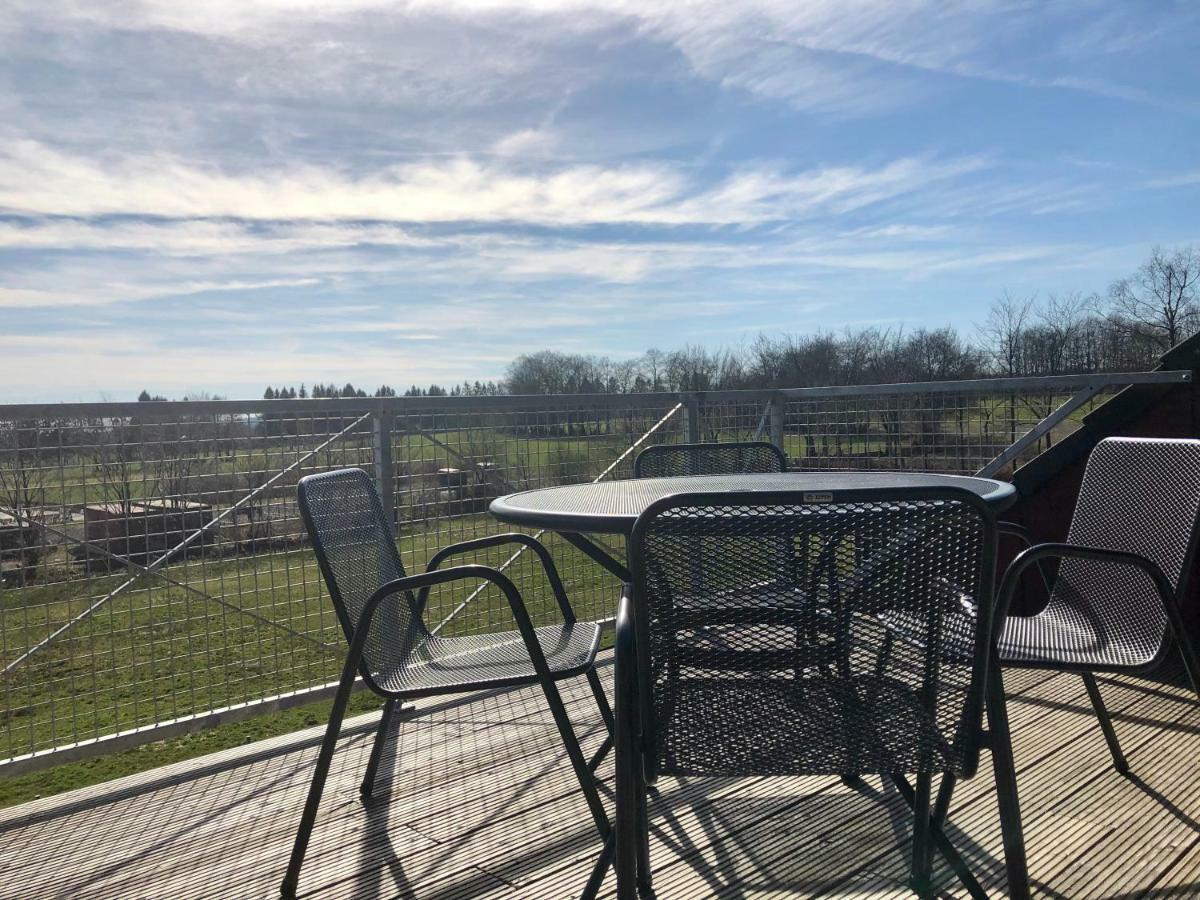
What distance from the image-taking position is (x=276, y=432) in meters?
3.00

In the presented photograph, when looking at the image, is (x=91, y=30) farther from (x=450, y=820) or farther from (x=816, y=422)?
(x=450, y=820)

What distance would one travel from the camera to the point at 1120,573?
6.93 feet

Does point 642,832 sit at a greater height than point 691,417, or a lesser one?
lesser

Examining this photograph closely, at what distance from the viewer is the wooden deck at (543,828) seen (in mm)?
1914

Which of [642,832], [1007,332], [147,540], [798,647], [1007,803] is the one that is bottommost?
[642,832]

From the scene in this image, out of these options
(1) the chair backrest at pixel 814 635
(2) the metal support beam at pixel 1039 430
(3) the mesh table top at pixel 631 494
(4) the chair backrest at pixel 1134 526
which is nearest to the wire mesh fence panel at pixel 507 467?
(3) the mesh table top at pixel 631 494

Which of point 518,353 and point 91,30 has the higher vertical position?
point 91,30

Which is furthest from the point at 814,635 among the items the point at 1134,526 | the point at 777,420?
the point at 777,420

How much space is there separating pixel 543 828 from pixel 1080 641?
4.75ft

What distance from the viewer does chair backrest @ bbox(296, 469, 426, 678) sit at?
6.32 ft

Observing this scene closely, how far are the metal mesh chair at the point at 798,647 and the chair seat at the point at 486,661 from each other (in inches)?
23.3

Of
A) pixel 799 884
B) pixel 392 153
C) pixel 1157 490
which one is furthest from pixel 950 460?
pixel 392 153

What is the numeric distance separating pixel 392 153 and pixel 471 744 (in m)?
11.0

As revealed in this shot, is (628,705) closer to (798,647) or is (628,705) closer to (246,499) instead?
(798,647)
